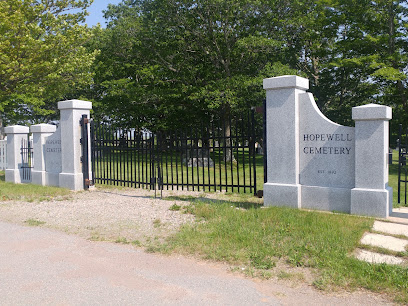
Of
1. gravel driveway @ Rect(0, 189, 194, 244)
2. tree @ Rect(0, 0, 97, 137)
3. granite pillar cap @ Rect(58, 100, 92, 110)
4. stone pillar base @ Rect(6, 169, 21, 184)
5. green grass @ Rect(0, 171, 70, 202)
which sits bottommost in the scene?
gravel driveway @ Rect(0, 189, 194, 244)

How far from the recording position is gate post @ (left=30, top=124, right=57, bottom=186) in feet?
42.7

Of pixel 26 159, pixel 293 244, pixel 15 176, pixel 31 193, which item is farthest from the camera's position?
pixel 26 159

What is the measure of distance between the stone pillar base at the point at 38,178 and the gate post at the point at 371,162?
32.5ft

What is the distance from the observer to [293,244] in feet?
18.1

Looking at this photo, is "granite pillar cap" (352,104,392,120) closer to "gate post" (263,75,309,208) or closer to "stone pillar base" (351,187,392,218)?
"gate post" (263,75,309,208)

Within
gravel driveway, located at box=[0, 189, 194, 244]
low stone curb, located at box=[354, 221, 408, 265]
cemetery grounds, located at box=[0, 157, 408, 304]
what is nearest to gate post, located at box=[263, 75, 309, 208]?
cemetery grounds, located at box=[0, 157, 408, 304]

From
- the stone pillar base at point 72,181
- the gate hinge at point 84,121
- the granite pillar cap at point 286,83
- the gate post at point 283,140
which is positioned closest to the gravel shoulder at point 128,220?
the stone pillar base at point 72,181

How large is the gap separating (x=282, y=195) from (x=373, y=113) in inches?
91.7

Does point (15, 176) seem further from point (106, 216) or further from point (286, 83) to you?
point (286, 83)

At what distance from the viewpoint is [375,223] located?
6.70m

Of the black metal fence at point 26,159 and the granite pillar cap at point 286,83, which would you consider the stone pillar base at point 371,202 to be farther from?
the black metal fence at point 26,159

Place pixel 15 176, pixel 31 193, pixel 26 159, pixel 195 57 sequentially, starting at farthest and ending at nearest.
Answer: pixel 195 57 → pixel 26 159 → pixel 15 176 → pixel 31 193

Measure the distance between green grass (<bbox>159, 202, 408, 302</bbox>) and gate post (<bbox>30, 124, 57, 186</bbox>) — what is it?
7621mm

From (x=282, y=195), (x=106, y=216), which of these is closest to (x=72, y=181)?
(x=106, y=216)
